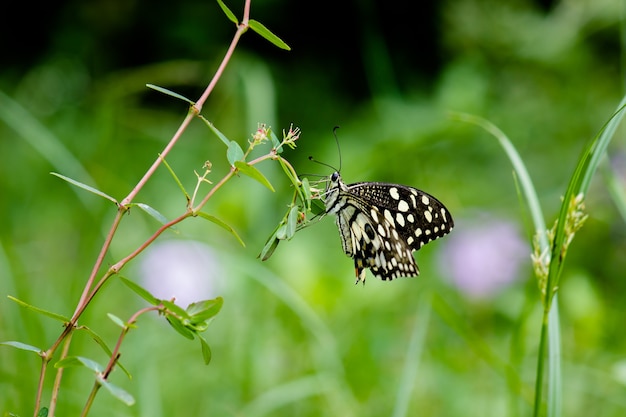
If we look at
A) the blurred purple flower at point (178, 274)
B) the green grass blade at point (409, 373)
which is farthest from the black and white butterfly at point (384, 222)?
the blurred purple flower at point (178, 274)

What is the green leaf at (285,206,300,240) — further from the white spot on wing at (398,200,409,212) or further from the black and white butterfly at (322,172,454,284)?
the white spot on wing at (398,200,409,212)

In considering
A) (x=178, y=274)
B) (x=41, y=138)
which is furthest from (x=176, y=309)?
(x=178, y=274)

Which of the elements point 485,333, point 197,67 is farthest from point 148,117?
point 485,333

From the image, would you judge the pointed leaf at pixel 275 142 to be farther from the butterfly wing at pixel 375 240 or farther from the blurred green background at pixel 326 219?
the butterfly wing at pixel 375 240

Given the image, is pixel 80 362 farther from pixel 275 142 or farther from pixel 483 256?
pixel 483 256

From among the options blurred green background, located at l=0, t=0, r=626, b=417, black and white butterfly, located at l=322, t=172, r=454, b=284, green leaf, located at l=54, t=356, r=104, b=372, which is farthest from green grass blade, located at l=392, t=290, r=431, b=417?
green leaf, located at l=54, t=356, r=104, b=372

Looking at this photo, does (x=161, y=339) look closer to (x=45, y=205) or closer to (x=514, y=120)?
(x=45, y=205)
